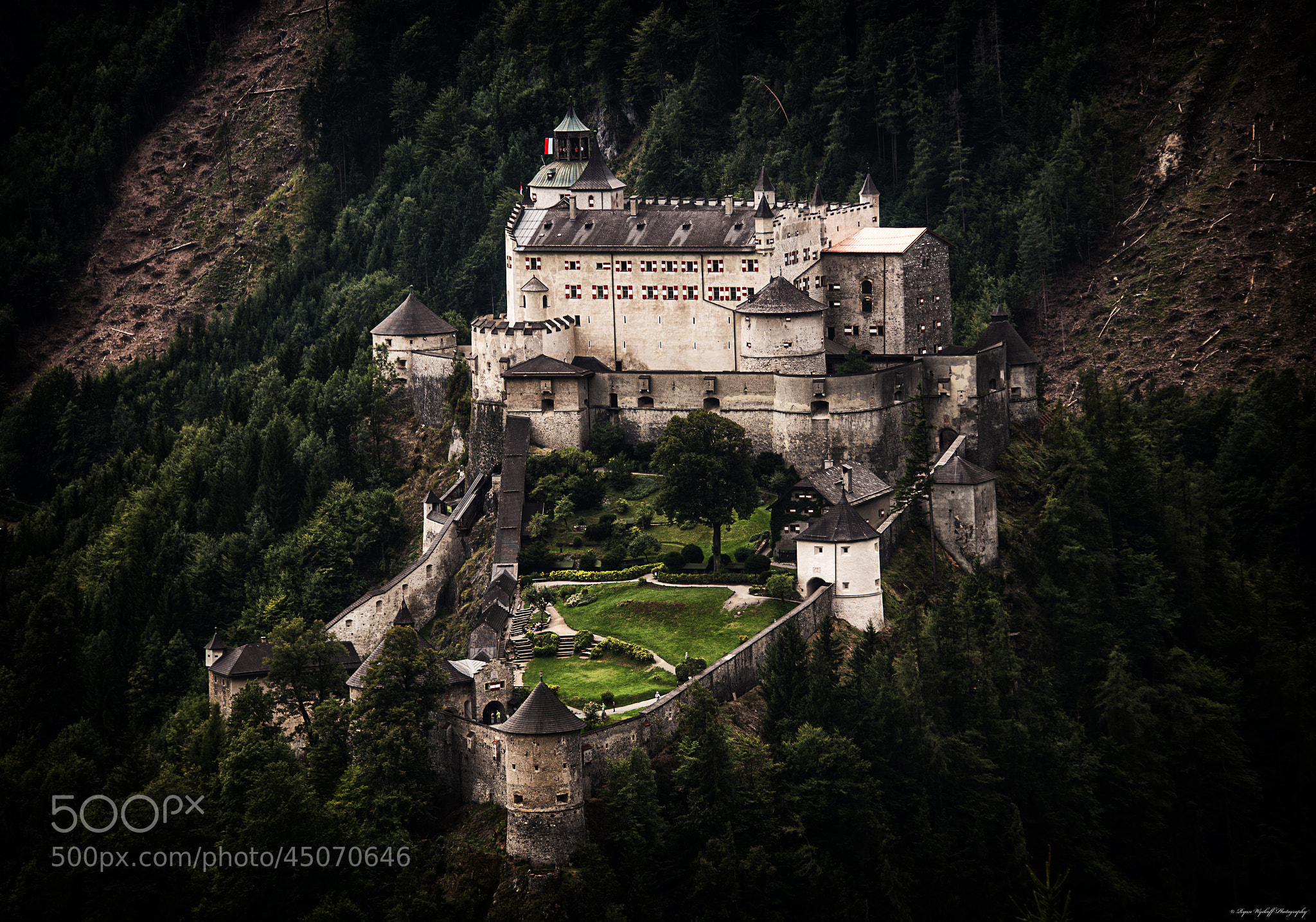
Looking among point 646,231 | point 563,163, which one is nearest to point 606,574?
point 646,231

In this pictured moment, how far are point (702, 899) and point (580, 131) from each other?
5730 cm

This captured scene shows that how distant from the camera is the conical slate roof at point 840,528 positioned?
79375 mm

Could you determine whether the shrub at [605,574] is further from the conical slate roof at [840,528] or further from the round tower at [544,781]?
the round tower at [544,781]

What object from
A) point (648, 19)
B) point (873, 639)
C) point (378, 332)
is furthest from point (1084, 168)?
point (873, 639)

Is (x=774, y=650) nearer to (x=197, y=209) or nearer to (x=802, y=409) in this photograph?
(x=802, y=409)

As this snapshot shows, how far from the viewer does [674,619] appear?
Result: 79.2 metres

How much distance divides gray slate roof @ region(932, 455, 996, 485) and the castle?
0.10 metres

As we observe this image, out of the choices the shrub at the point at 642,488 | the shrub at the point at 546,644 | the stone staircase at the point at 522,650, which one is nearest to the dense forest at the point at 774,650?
the stone staircase at the point at 522,650

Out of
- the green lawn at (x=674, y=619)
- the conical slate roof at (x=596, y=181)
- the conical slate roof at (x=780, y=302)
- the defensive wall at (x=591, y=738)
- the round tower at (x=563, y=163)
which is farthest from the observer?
the round tower at (x=563, y=163)

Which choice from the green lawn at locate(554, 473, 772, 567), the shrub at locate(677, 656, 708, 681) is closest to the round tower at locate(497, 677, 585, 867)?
the shrub at locate(677, 656, 708, 681)

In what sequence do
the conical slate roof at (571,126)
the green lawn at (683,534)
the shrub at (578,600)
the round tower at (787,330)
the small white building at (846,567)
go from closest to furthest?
1. the small white building at (846,567)
2. the shrub at (578,600)
3. the green lawn at (683,534)
4. the round tower at (787,330)
5. the conical slate roof at (571,126)

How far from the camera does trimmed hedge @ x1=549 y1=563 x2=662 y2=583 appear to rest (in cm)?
8369

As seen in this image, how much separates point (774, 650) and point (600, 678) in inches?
290

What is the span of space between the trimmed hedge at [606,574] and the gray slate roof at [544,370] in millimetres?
12524
